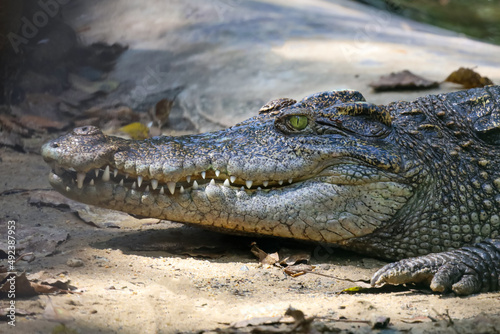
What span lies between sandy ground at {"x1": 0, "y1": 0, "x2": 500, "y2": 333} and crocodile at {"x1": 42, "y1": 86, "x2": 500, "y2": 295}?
28cm

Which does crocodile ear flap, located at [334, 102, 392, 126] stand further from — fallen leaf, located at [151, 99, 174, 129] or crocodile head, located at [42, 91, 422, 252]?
fallen leaf, located at [151, 99, 174, 129]

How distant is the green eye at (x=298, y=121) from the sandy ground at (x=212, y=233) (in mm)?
856

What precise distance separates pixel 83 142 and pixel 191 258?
1.04m

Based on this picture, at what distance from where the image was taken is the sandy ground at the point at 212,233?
9.60ft

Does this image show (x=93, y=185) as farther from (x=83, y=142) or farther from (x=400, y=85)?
(x=400, y=85)

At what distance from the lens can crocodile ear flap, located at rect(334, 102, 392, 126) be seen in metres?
4.02

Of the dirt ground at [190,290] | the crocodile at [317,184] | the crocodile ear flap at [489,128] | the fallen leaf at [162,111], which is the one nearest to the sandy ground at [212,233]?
the dirt ground at [190,290]

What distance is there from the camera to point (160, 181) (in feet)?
12.8

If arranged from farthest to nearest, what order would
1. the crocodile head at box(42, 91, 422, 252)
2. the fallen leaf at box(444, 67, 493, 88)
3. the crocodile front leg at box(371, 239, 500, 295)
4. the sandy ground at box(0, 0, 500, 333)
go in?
the fallen leaf at box(444, 67, 493, 88)
the crocodile head at box(42, 91, 422, 252)
the crocodile front leg at box(371, 239, 500, 295)
the sandy ground at box(0, 0, 500, 333)

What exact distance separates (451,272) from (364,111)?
1239mm

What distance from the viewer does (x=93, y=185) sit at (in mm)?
3867

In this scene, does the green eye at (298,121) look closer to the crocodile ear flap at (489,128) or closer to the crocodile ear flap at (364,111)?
the crocodile ear flap at (364,111)

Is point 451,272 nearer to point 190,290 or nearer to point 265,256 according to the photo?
point 265,256

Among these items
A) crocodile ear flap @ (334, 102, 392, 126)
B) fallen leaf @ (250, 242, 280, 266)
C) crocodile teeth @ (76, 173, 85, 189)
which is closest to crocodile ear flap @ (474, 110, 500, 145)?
crocodile ear flap @ (334, 102, 392, 126)
